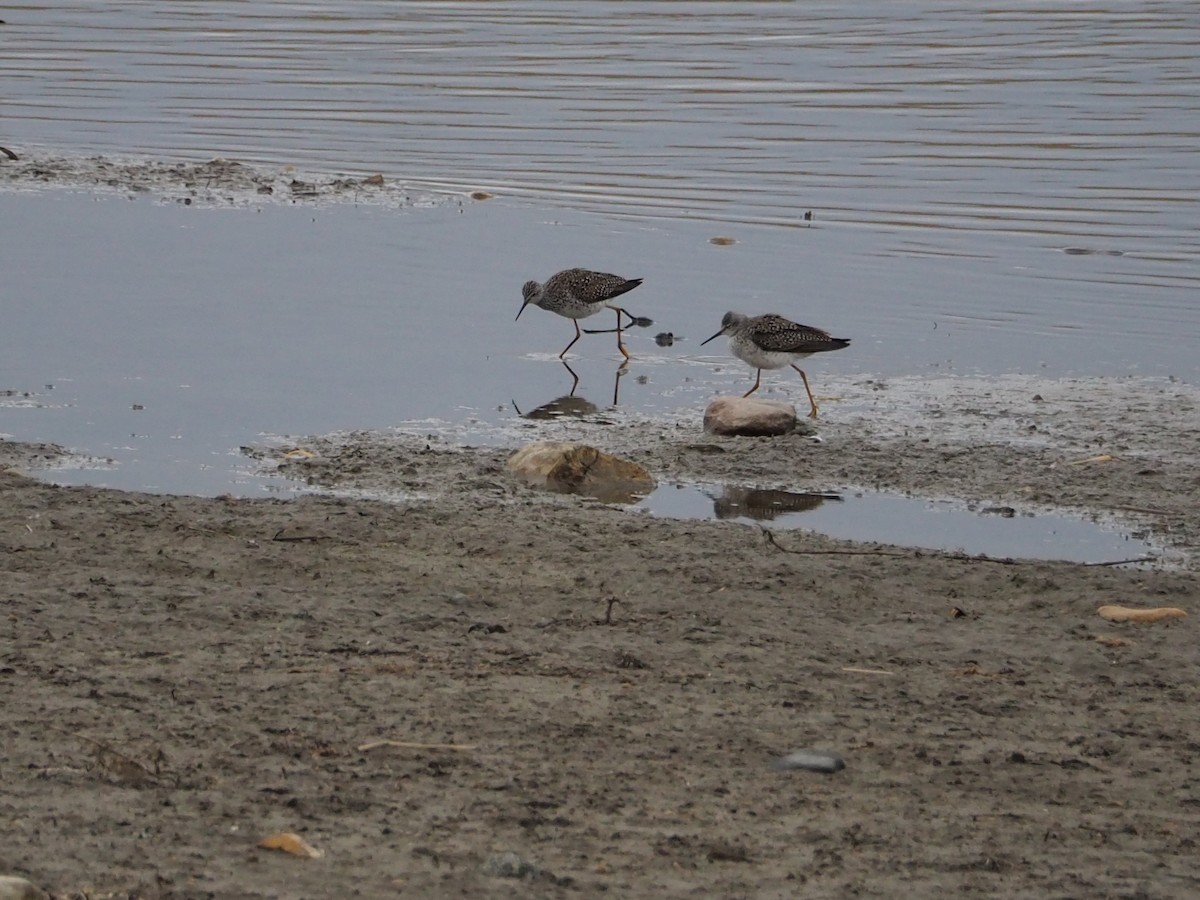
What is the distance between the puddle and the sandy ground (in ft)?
0.59

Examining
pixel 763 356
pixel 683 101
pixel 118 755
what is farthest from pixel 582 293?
pixel 683 101

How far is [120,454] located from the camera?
29.0ft

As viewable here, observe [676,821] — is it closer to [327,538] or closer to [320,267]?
[327,538]

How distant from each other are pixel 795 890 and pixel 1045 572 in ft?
10.2

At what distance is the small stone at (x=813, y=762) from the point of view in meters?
5.10

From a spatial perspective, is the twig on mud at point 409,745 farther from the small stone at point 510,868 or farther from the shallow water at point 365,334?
the shallow water at point 365,334

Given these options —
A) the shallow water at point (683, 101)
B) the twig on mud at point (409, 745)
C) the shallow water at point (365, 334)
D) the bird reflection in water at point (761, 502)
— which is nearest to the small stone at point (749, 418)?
the shallow water at point (365, 334)

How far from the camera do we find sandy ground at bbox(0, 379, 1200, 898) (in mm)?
4461

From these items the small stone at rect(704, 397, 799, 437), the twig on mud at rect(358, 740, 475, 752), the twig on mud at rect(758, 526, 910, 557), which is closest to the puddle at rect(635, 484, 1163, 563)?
the twig on mud at rect(758, 526, 910, 557)

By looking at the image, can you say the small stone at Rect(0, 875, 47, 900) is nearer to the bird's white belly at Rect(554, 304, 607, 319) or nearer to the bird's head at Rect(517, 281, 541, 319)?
the bird's white belly at Rect(554, 304, 607, 319)

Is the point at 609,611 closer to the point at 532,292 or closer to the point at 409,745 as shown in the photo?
the point at 409,745

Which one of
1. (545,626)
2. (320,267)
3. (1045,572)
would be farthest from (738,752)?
(320,267)

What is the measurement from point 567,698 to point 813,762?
2.72 feet

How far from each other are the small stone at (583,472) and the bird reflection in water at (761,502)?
0.38 m
